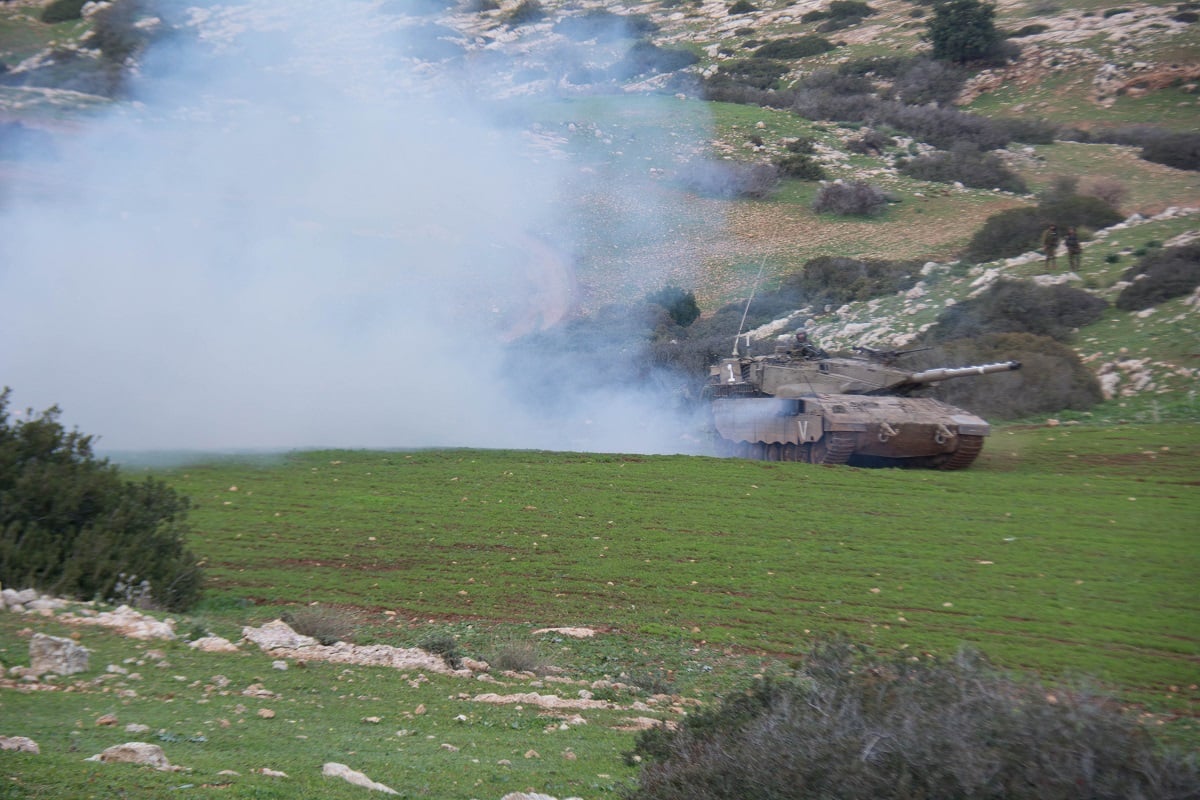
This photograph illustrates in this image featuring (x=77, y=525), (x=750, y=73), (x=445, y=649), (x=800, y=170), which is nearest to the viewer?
(x=445, y=649)

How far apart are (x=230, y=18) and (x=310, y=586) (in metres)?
Answer: 22.6

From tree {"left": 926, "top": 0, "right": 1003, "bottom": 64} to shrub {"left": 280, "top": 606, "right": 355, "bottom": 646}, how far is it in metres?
58.1

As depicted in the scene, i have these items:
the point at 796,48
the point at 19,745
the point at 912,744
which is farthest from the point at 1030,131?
the point at 19,745

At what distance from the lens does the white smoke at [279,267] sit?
26312mm

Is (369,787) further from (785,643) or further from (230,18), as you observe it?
(230,18)

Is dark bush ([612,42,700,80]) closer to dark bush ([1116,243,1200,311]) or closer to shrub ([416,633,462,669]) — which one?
dark bush ([1116,243,1200,311])

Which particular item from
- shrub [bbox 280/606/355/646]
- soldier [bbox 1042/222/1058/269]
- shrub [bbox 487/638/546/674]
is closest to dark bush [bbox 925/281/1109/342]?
soldier [bbox 1042/222/1058/269]

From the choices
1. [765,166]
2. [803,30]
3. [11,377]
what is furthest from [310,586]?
[803,30]

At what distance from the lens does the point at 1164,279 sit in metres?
32.0

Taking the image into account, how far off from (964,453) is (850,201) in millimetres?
28269

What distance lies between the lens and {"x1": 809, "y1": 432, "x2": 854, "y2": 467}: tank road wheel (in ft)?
73.1

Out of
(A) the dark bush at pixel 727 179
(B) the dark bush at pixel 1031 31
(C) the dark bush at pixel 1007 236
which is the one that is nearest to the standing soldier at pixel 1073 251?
(C) the dark bush at pixel 1007 236

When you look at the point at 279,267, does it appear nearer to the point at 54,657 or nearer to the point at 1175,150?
the point at 54,657

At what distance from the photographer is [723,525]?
17.5m
